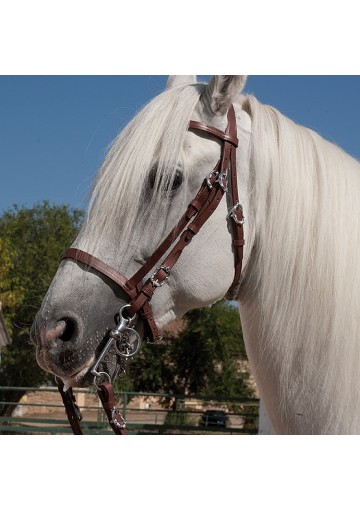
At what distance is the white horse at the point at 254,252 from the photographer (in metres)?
2.03

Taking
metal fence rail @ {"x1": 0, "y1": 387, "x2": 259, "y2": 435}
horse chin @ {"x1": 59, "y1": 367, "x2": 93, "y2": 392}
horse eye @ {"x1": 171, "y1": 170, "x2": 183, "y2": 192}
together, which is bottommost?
metal fence rail @ {"x1": 0, "y1": 387, "x2": 259, "y2": 435}

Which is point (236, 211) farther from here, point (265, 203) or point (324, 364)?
point (324, 364)

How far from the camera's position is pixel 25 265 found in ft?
91.8

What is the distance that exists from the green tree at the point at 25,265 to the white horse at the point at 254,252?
20394 mm

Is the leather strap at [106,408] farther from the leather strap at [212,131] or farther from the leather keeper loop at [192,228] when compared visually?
the leather strap at [212,131]

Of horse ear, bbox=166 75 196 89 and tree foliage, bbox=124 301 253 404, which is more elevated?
horse ear, bbox=166 75 196 89

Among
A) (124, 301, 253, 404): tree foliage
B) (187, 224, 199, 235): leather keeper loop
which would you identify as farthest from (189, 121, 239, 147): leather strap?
(124, 301, 253, 404): tree foliage

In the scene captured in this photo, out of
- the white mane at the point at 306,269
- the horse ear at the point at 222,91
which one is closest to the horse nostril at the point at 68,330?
the white mane at the point at 306,269

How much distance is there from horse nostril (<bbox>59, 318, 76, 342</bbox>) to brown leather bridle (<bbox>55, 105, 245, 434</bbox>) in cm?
14

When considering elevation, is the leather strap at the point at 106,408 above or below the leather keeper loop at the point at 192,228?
below

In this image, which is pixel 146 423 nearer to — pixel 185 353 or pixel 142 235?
pixel 185 353

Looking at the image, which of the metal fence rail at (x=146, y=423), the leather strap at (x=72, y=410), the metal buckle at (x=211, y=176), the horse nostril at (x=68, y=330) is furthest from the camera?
the metal fence rail at (x=146, y=423)

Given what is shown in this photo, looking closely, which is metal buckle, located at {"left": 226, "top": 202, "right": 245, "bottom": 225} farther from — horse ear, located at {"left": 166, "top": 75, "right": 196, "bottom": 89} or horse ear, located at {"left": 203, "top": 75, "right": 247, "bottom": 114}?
horse ear, located at {"left": 166, "top": 75, "right": 196, "bottom": 89}

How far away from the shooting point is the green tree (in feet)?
77.9
